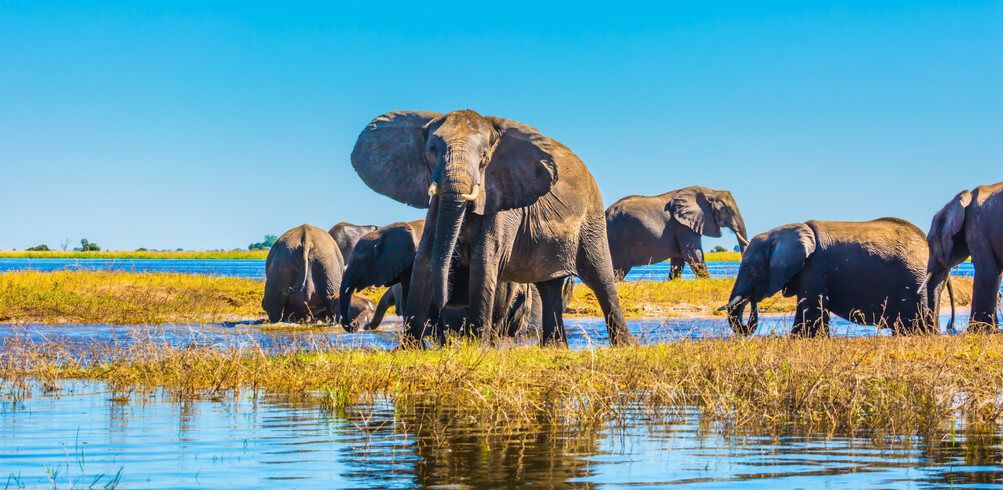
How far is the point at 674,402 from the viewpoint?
27.7 feet

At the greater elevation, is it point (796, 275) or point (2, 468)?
point (796, 275)

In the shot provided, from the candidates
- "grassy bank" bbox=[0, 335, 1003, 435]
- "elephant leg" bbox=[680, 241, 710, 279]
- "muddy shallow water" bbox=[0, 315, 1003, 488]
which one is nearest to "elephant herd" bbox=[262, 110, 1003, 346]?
"grassy bank" bbox=[0, 335, 1003, 435]

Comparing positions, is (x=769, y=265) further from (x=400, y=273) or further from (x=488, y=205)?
(x=488, y=205)

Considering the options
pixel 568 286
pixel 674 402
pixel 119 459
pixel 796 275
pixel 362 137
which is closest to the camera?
pixel 119 459

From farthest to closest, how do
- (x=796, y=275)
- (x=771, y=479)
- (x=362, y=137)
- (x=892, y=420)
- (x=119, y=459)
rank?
(x=796, y=275) → (x=362, y=137) → (x=892, y=420) → (x=119, y=459) → (x=771, y=479)

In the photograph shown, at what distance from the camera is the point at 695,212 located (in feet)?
101

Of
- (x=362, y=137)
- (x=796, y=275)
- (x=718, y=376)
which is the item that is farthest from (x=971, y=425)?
(x=796, y=275)

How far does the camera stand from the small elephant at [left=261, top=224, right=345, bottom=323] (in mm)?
20531

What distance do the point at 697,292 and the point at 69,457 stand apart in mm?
19749

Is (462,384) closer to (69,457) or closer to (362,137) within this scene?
(69,457)

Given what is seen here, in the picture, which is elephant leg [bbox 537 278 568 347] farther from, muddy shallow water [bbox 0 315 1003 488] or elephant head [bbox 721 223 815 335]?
muddy shallow water [bbox 0 315 1003 488]

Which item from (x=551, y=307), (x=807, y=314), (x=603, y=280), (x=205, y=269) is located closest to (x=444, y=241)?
(x=551, y=307)

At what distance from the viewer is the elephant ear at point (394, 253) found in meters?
15.3

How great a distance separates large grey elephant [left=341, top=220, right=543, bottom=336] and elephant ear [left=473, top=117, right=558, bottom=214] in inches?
91.1
